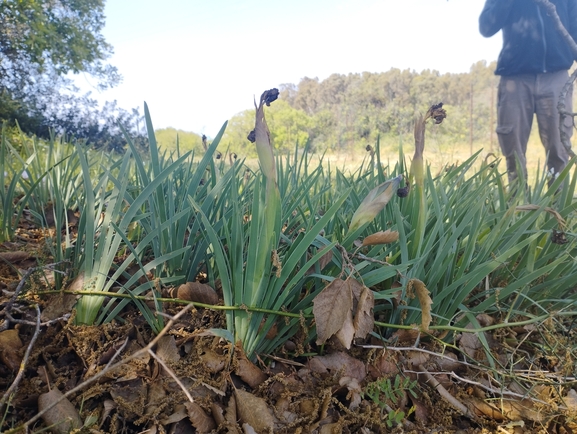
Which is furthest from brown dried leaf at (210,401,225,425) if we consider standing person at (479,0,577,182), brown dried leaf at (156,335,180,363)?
standing person at (479,0,577,182)

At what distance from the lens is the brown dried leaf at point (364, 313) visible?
663mm

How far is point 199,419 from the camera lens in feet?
2.13

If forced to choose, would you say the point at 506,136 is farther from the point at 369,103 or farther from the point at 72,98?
the point at 369,103

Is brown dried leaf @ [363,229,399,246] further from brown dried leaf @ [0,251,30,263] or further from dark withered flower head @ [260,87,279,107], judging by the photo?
brown dried leaf @ [0,251,30,263]

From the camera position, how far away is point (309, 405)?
0.73 meters

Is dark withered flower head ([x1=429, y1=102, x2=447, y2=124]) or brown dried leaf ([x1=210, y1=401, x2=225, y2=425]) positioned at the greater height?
dark withered flower head ([x1=429, y1=102, x2=447, y2=124])

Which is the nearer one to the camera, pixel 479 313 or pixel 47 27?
pixel 479 313

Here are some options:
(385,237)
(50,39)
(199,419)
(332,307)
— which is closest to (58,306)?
(199,419)

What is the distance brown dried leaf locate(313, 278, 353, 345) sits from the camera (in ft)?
2.16

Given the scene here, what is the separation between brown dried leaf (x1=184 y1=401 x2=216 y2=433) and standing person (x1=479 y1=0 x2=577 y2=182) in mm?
3203

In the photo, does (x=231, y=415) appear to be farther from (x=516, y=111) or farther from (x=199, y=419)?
(x=516, y=111)

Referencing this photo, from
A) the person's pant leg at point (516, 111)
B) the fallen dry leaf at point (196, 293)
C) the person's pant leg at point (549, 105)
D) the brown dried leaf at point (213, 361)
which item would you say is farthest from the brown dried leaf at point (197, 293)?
the person's pant leg at point (549, 105)

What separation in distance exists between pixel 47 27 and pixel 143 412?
803 cm

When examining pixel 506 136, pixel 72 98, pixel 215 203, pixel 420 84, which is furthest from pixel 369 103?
pixel 215 203
